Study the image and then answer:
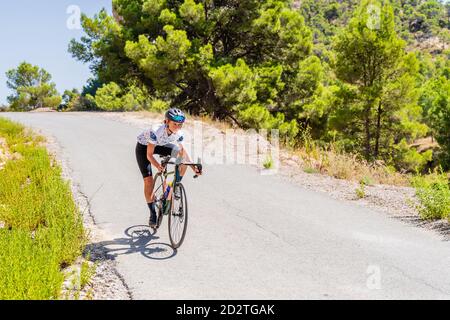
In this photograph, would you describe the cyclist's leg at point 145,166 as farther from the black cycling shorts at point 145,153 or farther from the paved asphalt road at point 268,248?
the paved asphalt road at point 268,248

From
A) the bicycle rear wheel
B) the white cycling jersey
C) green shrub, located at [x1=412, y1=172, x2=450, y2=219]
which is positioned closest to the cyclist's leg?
the white cycling jersey

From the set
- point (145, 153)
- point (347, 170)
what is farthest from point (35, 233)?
point (347, 170)

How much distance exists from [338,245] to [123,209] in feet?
13.4

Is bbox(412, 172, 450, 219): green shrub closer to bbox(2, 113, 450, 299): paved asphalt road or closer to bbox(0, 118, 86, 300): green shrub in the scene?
bbox(2, 113, 450, 299): paved asphalt road

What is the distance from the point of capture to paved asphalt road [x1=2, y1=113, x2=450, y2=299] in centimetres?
490

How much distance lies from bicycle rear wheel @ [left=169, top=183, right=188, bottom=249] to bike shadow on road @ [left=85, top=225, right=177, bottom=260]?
15 centimetres

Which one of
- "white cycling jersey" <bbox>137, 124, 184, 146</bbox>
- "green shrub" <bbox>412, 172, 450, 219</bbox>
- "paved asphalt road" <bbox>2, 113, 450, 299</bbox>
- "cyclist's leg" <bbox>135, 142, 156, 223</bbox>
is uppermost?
"white cycling jersey" <bbox>137, 124, 184, 146</bbox>

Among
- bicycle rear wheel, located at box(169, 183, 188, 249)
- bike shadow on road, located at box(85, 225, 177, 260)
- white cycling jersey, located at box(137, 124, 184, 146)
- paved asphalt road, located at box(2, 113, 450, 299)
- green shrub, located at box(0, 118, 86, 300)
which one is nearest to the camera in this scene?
green shrub, located at box(0, 118, 86, 300)

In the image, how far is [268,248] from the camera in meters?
6.23

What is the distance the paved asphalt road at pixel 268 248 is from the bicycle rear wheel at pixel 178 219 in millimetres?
167

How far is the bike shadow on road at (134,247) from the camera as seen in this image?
235 inches

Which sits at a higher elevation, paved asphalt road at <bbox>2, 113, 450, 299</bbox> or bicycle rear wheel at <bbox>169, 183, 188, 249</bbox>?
bicycle rear wheel at <bbox>169, 183, 188, 249</bbox>

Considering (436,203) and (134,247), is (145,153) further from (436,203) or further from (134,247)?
(436,203)

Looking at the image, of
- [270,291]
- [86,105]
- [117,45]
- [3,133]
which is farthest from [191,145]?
[86,105]
